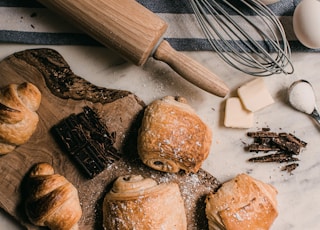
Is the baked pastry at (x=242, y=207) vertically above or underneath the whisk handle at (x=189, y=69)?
underneath

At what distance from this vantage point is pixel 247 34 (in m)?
1.55

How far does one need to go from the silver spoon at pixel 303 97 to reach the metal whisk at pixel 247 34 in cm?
5

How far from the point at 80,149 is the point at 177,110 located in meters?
0.28

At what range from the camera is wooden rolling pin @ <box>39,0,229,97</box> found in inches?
57.4

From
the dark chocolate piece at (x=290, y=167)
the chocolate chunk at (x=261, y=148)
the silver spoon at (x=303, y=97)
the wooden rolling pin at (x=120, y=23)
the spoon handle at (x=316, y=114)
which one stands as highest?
the wooden rolling pin at (x=120, y=23)

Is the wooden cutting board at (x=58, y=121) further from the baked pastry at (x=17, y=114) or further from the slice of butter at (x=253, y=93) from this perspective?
the slice of butter at (x=253, y=93)

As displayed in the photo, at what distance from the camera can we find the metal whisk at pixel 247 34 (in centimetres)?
156

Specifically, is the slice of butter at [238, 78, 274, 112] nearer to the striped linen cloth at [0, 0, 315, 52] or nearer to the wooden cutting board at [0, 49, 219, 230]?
the striped linen cloth at [0, 0, 315, 52]

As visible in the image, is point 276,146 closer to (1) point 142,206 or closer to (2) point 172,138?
(2) point 172,138

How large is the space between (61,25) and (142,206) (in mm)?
547

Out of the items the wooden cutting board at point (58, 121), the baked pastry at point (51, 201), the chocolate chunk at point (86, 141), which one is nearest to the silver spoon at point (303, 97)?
the wooden cutting board at point (58, 121)

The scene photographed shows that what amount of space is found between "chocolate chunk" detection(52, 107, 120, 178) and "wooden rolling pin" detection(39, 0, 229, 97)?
8.1 inches

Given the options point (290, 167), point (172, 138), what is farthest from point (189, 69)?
point (290, 167)

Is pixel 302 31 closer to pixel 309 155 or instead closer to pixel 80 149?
pixel 309 155
